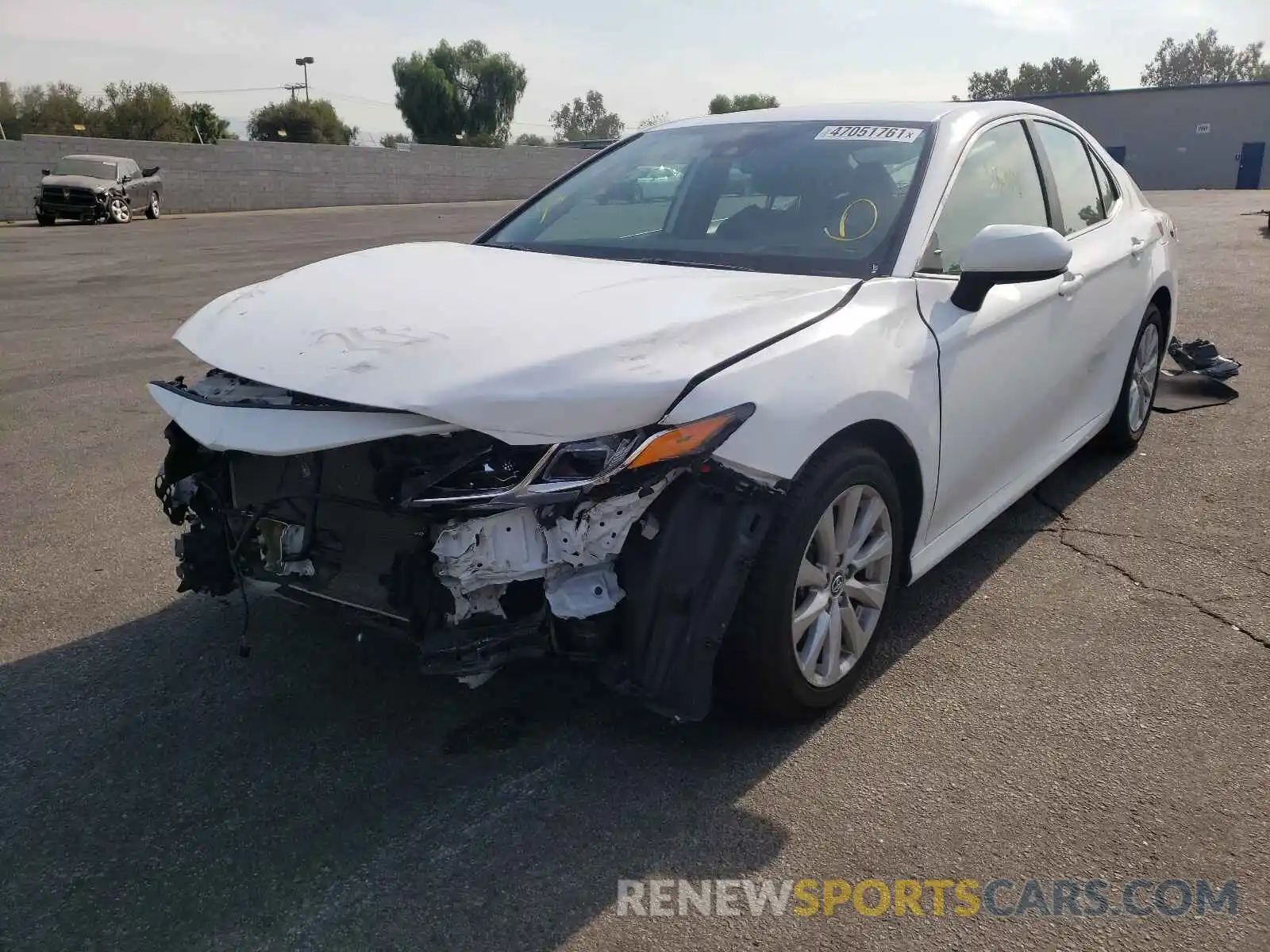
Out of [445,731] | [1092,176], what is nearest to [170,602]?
[445,731]

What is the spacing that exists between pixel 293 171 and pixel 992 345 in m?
38.7

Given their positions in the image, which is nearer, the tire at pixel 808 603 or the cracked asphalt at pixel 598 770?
the cracked asphalt at pixel 598 770

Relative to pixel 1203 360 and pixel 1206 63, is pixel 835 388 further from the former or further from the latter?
pixel 1206 63

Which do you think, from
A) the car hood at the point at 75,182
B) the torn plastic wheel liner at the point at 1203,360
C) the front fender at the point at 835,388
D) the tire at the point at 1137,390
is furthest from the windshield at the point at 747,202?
the car hood at the point at 75,182

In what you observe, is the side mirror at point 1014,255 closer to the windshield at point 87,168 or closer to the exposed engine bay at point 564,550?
the exposed engine bay at point 564,550

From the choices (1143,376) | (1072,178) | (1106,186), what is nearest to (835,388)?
(1072,178)

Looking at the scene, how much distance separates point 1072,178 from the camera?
182 inches

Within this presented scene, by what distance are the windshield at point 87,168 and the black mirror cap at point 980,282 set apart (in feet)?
90.6

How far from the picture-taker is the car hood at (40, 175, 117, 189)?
25406mm

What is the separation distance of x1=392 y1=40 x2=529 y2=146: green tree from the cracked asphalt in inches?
3055

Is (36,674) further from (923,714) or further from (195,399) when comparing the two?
(923,714)

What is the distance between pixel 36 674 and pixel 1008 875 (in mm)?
2943

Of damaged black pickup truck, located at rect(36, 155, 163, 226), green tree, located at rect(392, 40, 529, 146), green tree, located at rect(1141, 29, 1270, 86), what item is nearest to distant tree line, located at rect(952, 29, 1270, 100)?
green tree, located at rect(1141, 29, 1270, 86)

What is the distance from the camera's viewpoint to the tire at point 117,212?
26.2m
